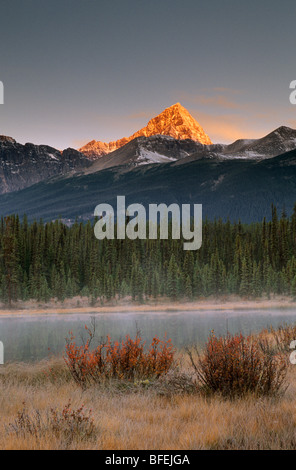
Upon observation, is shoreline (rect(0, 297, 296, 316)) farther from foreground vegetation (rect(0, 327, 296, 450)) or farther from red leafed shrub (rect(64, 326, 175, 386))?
foreground vegetation (rect(0, 327, 296, 450))

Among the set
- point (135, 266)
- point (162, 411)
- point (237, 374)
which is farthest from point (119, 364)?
point (135, 266)

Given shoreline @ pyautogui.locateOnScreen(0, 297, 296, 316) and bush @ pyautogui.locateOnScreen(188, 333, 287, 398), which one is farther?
shoreline @ pyautogui.locateOnScreen(0, 297, 296, 316)

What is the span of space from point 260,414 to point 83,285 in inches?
3291

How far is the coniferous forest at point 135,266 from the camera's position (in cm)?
8075

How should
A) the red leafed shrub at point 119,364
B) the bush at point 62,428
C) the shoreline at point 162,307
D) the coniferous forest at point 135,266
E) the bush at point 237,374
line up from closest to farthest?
the bush at point 62,428, the bush at point 237,374, the red leafed shrub at point 119,364, the shoreline at point 162,307, the coniferous forest at point 135,266

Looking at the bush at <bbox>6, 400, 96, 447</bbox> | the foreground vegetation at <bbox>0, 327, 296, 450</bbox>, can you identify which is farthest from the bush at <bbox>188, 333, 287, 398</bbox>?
the bush at <bbox>6, 400, 96, 447</bbox>

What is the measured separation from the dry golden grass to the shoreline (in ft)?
204

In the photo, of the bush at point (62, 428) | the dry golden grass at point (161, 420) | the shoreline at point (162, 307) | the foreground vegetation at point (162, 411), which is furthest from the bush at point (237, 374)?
the shoreline at point (162, 307)

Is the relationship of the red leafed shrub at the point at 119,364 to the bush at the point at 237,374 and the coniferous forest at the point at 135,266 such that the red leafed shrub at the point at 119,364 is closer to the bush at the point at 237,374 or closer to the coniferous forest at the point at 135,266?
the bush at the point at 237,374

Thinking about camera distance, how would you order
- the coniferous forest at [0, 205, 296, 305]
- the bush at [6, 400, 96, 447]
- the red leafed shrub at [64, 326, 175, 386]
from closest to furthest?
1. the bush at [6, 400, 96, 447]
2. the red leafed shrub at [64, 326, 175, 386]
3. the coniferous forest at [0, 205, 296, 305]

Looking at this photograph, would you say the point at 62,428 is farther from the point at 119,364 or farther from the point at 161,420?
the point at 119,364

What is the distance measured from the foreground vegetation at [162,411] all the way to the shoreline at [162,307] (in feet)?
202

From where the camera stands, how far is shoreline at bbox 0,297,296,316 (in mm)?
72525

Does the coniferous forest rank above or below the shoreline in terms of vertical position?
above
